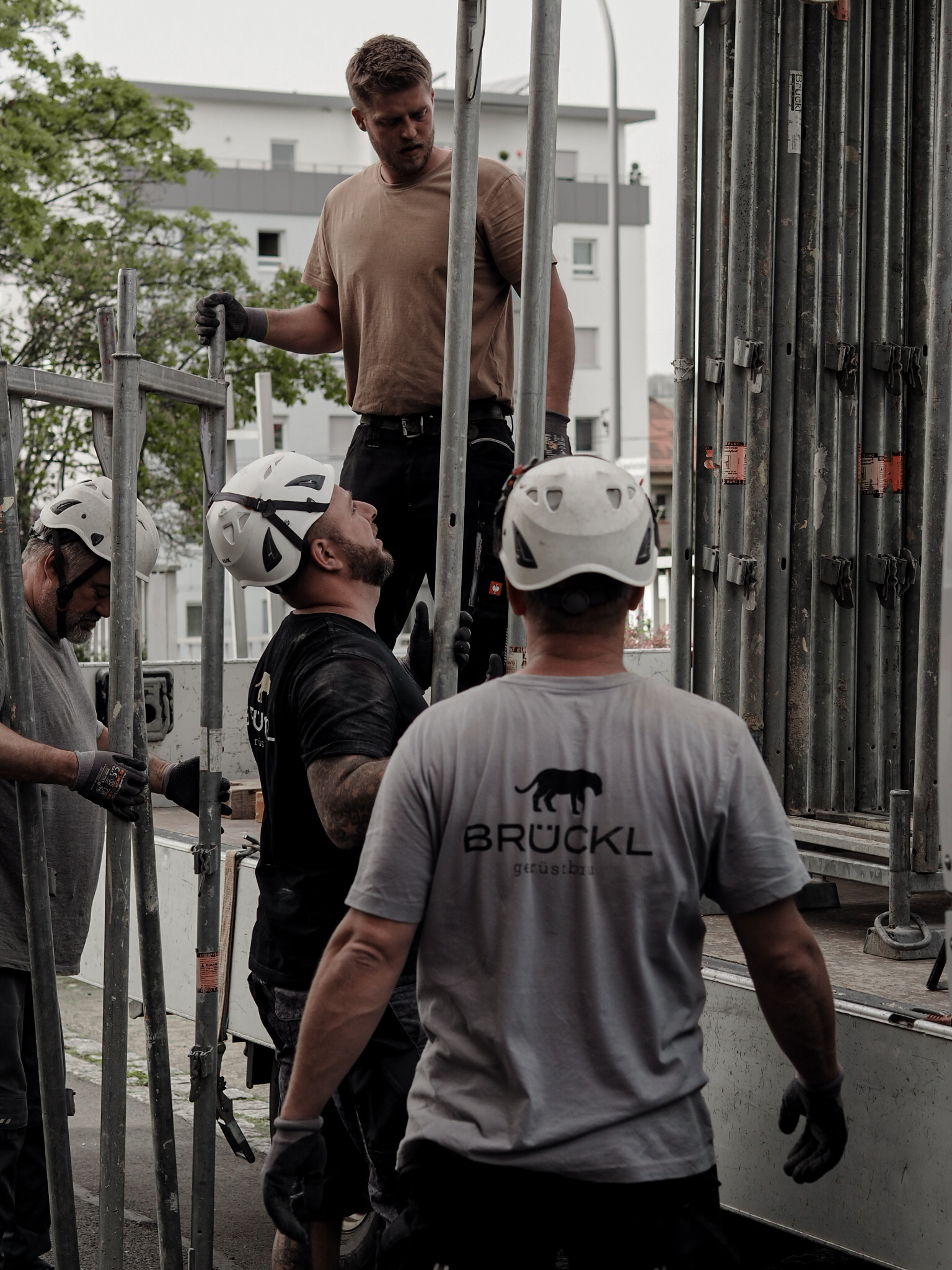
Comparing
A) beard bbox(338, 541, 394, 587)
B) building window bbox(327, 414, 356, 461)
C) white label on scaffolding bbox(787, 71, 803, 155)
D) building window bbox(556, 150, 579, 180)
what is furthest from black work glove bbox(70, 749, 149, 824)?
building window bbox(556, 150, 579, 180)

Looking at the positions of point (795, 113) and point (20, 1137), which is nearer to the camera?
point (20, 1137)

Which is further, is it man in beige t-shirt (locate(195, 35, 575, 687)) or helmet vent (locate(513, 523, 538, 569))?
man in beige t-shirt (locate(195, 35, 575, 687))

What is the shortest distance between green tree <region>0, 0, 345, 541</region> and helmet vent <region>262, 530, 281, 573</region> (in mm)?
15856

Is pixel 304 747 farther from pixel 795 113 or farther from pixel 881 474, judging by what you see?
pixel 795 113

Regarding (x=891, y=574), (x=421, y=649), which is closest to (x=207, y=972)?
(x=421, y=649)

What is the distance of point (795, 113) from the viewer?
414 centimetres

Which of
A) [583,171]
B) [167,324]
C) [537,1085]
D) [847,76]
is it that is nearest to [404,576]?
[847,76]

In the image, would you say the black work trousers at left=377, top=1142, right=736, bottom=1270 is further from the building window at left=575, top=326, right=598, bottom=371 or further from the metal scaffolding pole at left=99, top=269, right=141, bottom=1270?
the building window at left=575, top=326, right=598, bottom=371

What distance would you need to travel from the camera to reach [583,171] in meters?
53.8

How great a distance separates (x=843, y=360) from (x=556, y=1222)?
2.73m

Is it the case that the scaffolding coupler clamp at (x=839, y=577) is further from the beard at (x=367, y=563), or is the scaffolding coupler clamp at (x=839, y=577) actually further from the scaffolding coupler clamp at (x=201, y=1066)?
the scaffolding coupler clamp at (x=201, y=1066)

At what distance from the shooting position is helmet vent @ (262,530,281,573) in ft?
10.2

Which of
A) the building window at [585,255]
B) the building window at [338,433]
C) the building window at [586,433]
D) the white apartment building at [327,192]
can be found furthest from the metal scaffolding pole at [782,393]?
the building window at [585,255]

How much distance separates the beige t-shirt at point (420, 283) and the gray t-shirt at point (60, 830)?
1.01 metres
